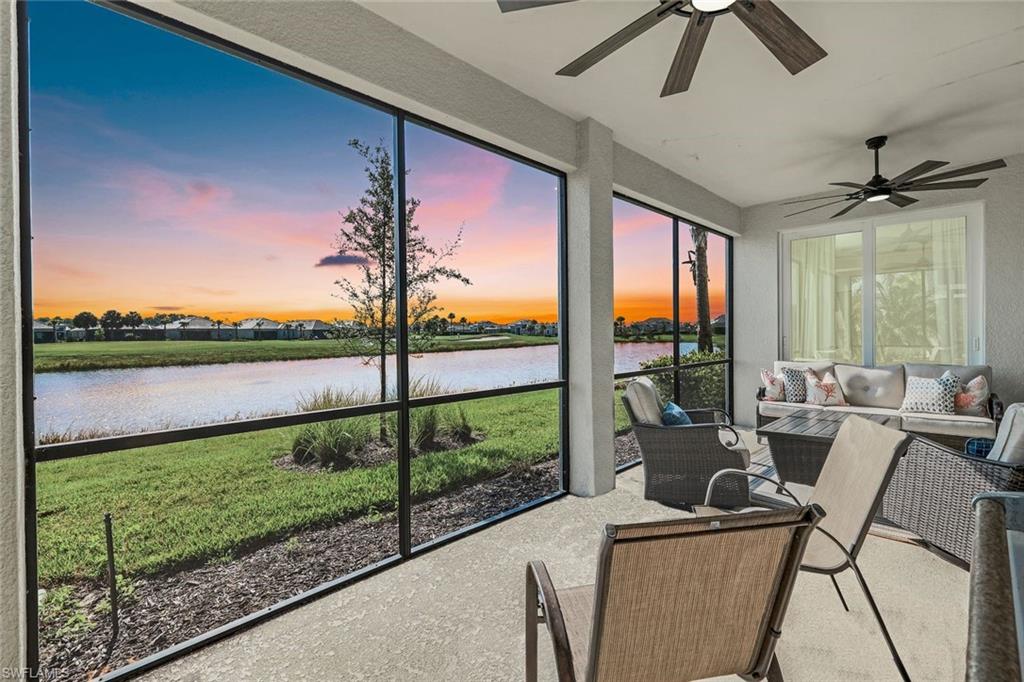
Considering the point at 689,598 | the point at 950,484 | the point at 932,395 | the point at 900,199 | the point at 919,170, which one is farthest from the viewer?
the point at 932,395

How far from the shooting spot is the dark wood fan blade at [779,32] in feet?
5.60

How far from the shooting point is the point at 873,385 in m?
5.21

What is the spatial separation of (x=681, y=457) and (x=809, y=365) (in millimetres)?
3550

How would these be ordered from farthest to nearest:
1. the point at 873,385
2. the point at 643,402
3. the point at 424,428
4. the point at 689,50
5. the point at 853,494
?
the point at 873,385 → the point at 424,428 → the point at 643,402 → the point at 689,50 → the point at 853,494

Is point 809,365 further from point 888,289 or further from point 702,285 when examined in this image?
point 702,285

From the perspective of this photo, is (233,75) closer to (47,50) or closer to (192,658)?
(47,50)

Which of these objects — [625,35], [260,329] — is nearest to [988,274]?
[625,35]

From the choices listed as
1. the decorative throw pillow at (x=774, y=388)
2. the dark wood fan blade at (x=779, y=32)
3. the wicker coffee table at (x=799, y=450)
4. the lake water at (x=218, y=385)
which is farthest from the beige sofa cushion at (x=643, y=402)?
the decorative throw pillow at (x=774, y=388)

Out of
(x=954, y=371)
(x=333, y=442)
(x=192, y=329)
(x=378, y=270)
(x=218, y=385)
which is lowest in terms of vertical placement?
(x=333, y=442)

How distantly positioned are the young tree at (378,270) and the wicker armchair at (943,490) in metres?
2.82

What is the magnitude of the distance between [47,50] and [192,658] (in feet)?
8.70

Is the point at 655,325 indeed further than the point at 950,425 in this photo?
Yes

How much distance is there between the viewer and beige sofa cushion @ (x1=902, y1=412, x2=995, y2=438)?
4191 mm

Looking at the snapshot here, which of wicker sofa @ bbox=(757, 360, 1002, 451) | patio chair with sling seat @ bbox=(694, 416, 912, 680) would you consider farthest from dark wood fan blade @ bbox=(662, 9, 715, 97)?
wicker sofa @ bbox=(757, 360, 1002, 451)
